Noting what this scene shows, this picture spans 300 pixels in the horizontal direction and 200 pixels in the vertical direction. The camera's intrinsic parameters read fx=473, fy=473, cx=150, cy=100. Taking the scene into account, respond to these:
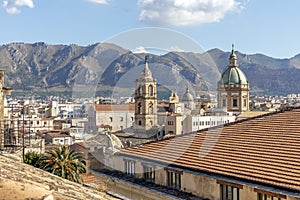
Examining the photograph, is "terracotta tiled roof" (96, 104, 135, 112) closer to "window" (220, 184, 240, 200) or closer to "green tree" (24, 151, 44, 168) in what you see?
"green tree" (24, 151, 44, 168)

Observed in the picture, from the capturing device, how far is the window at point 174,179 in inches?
521

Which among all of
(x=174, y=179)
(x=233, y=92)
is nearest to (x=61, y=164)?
(x=174, y=179)

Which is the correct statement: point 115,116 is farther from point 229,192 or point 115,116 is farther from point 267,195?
point 267,195

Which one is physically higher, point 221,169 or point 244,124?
point 244,124

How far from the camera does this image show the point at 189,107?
9600 centimetres

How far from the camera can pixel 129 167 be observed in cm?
1598

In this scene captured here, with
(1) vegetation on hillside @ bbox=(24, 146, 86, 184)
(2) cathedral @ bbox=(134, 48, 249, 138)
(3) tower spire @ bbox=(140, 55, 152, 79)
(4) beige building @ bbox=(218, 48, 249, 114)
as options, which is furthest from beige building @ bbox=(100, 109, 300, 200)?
(4) beige building @ bbox=(218, 48, 249, 114)

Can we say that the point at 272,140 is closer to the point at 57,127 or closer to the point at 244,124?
the point at 244,124

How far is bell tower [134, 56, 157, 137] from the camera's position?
7775 cm

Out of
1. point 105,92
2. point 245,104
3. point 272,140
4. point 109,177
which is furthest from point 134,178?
point 105,92

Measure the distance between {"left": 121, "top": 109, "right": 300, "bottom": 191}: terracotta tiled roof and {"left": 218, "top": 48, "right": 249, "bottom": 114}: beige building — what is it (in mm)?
72828

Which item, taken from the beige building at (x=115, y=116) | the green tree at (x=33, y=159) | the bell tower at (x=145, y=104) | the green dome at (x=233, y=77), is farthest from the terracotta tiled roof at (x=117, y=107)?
the green tree at (x=33, y=159)

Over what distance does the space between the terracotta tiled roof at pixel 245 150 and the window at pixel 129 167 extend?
30 centimetres

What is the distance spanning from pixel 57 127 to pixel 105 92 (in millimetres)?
14512
